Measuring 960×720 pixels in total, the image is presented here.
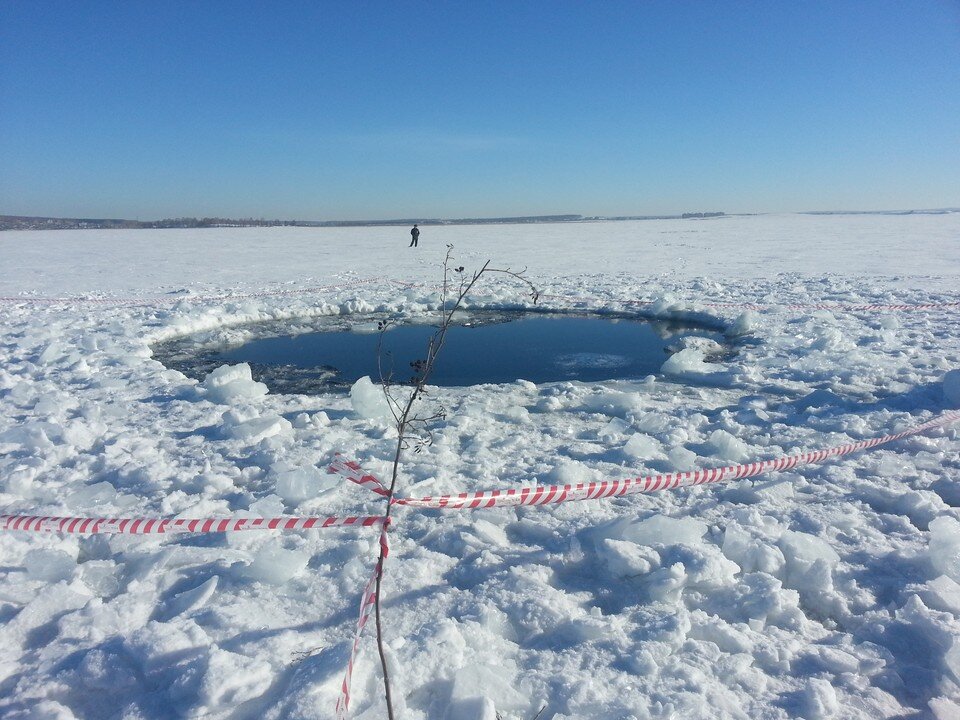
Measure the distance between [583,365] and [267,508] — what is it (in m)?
5.19

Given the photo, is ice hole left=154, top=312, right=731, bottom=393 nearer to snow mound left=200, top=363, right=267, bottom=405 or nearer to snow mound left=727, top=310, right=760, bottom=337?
snow mound left=727, top=310, right=760, bottom=337

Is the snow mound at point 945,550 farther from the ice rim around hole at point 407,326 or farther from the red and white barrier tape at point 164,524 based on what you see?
the ice rim around hole at point 407,326

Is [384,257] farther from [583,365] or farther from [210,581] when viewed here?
[210,581]

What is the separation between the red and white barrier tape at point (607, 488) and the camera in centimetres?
374

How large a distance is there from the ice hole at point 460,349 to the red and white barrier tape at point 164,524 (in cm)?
325

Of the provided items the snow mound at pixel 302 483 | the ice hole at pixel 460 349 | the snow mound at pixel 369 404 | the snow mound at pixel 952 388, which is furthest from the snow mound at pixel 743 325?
the snow mound at pixel 302 483

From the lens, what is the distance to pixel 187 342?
9.41m

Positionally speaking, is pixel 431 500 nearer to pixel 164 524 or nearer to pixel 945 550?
pixel 164 524

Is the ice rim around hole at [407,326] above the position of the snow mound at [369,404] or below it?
below

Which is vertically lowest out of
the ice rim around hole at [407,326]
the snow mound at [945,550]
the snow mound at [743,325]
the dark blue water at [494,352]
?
the dark blue water at [494,352]

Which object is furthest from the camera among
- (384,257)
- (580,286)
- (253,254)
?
(253,254)

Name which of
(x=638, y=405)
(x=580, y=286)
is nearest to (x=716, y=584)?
(x=638, y=405)

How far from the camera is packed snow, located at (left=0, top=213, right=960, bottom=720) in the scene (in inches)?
91.1

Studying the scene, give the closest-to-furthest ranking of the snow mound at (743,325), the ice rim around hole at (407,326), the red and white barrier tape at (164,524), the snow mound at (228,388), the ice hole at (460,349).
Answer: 1. the red and white barrier tape at (164,524)
2. the snow mound at (228,388)
3. the ice rim around hole at (407,326)
4. the ice hole at (460,349)
5. the snow mound at (743,325)
